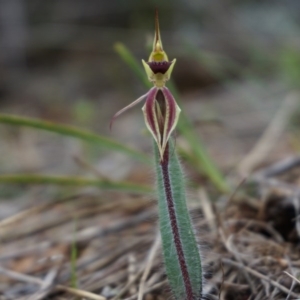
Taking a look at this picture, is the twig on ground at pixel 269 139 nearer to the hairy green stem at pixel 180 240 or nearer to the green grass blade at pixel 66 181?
the green grass blade at pixel 66 181

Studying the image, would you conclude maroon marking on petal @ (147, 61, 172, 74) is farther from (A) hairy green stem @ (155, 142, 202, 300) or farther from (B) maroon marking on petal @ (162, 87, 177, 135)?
(A) hairy green stem @ (155, 142, 202, 300)

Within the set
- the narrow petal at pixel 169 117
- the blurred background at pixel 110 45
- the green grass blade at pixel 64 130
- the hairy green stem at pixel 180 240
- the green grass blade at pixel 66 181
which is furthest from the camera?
the blurred background at pixel 110 45

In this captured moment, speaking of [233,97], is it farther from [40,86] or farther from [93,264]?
[93,264]

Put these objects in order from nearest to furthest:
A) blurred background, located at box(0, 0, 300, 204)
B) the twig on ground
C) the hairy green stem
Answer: the hairy green stem, the twig on ground, blurred background, located at box(0, 0, 300, 204)

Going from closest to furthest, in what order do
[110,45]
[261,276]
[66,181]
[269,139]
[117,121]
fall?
[261,276] → [66,181] → [269,139] → [117,121] → [110,45]

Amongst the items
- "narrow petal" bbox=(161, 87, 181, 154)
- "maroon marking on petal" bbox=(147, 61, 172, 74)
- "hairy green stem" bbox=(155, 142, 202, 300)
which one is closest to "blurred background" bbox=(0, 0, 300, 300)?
"hairy green stem" bbox=(155, 142, 202, 300)

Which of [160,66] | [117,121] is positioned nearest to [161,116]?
[160,66]

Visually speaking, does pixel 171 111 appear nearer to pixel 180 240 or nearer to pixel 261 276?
pixel 180 240

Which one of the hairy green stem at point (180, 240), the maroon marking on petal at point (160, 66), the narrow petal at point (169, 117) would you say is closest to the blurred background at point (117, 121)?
the hairy green stem at point (180, 240)

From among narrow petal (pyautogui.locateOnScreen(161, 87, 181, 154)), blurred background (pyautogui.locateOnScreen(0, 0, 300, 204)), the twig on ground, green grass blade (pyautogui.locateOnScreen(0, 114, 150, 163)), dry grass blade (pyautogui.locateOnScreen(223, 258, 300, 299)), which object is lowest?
dry grass blade (pyautogui.locateOnScreen(223, 258, 300, 299))
